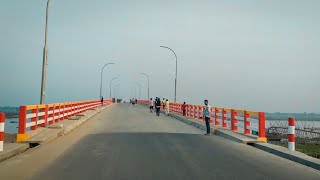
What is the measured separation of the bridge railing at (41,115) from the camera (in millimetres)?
12812

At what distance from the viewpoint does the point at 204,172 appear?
8.08m

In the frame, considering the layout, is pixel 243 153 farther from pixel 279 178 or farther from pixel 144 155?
pixel 279 178

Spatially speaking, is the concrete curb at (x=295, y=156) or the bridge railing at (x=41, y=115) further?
the bridge railing at (x=41, y=115)

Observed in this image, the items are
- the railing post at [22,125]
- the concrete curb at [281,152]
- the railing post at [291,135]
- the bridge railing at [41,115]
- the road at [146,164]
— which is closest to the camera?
the road at [146,164]

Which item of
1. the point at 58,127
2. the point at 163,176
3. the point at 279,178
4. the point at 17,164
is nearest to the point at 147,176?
the point at 163,176

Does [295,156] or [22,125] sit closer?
[295,156]

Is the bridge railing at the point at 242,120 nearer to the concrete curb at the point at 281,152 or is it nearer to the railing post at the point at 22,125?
the concrete curb at the point at 281,152

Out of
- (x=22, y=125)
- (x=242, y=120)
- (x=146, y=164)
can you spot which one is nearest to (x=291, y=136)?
(x=242, y=120)

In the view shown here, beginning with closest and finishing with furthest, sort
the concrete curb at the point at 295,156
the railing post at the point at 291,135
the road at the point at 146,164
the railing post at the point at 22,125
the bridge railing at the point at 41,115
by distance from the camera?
the road at the point at 146,164, the concrete curb at the point at 295,156, the railing post at the point at 291,135, the railing post at the point at 22,125, the bridge railing at the point at 41,115

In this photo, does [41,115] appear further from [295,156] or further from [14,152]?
[295,156]

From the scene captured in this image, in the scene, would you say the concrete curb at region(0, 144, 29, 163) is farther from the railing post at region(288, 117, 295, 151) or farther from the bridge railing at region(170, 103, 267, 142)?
the bridge railing at region(170, 103, 267, 142)

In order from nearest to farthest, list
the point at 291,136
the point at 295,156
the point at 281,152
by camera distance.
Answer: the point at 295,156 < the point at 281,152 < the point at 291,136

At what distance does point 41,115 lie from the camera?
1609 cm

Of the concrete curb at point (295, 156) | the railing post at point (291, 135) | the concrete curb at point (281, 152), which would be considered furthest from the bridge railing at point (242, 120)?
the railing post at point (291, 135)
